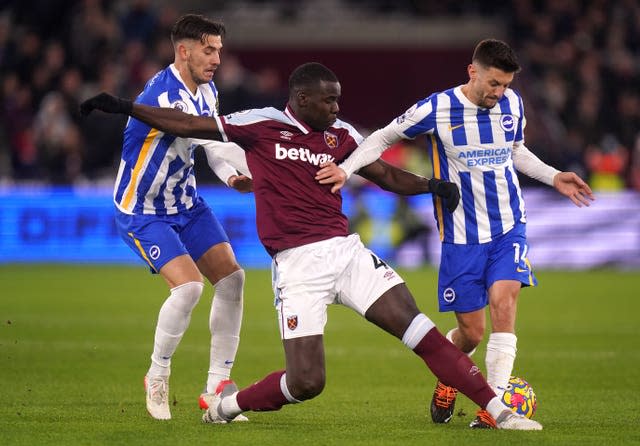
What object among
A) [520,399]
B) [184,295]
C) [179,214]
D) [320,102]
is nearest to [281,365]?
[179,214]

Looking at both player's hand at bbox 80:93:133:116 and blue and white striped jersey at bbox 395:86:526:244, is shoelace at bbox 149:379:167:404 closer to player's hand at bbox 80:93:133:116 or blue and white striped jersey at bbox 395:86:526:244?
player's hand at bbox 80:93:133:116

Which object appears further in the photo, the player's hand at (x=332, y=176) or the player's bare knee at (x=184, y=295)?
the player's bare knee at (x=184, y=295)

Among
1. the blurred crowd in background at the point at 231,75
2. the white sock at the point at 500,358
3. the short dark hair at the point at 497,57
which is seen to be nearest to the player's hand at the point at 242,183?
the short dark hair at the point at 497,57

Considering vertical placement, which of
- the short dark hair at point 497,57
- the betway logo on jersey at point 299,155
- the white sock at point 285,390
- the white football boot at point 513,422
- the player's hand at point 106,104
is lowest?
the white football boot at point 513,422

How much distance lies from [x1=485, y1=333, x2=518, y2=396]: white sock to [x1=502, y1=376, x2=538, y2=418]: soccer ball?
7 centimetres

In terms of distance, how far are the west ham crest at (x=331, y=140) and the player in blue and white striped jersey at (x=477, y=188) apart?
44cm

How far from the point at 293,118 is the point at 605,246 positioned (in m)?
12.4

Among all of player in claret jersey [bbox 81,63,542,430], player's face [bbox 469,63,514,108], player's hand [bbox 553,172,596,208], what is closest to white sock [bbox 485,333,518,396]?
player in claret jersey [bbox 81,63,542,430]

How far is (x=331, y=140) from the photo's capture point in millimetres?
Result: 6844

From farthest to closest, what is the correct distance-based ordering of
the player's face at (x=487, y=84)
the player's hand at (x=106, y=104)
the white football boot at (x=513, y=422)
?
the player's face at (x=487, y=84), the white football boot at (x=513, y=422), the player's hand at (x=106, y=104)

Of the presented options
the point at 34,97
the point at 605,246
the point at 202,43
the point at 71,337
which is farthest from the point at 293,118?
the point at 34,97

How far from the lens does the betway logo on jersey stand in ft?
22.1

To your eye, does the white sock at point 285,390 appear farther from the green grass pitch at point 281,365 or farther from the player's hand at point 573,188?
the player's hand at point 573,188

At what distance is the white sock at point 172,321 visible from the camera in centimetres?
729
